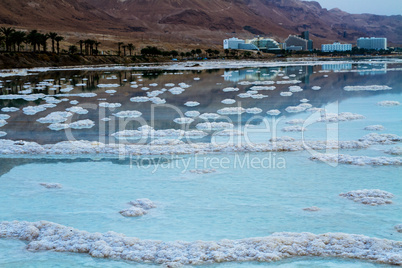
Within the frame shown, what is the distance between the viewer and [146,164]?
47.0 feet

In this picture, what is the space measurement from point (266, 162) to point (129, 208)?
5.41m

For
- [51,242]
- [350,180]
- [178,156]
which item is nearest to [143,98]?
[178,156]

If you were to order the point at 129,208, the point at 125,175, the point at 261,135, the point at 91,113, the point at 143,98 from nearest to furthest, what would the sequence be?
the point at 129,208 → the point at 125,175 → the point at 261,135 → the point at 91,113 → the point at 143,98

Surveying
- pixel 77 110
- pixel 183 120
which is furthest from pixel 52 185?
pixel 77 110

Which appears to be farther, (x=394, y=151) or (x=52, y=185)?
(x=394, y=151)

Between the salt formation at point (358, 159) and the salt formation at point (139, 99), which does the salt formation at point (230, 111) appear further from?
the salt formation at point (358, 159)

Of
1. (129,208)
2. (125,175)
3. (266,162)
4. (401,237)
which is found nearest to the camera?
(401,237)

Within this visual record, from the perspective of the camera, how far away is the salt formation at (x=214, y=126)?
19938mm

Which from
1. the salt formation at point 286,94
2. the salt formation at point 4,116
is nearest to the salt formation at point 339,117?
the salt formation at point 286,94

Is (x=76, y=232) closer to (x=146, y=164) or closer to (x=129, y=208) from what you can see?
(x=129, y=208)

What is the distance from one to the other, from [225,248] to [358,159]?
731cm

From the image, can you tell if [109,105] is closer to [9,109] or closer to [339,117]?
[9,109]

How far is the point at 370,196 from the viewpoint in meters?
10.7

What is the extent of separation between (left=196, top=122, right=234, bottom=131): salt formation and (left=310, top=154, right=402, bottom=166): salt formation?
623 cm
